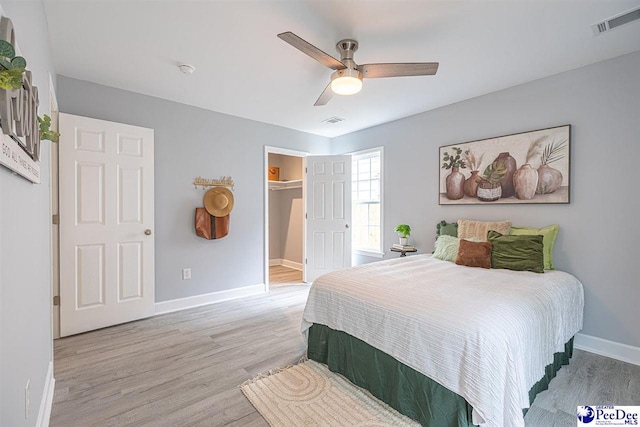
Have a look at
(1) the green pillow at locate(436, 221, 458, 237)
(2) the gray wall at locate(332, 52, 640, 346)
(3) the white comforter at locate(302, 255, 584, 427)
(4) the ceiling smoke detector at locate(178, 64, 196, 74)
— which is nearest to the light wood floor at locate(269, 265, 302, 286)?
(1) the green pillow at locate(436, 221, 458, 237)

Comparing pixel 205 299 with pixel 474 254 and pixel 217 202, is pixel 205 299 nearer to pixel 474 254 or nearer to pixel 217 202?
pixel 217 202

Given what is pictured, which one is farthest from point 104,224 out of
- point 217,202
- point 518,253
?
point 518,253

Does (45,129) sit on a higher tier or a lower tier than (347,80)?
lower

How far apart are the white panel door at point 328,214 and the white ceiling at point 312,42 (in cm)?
162

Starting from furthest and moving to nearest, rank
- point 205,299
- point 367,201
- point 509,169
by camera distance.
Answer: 1. point 367,201
2. point 205,299
3. point 509,169

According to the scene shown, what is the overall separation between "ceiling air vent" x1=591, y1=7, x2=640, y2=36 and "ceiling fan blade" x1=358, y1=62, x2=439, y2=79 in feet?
3.92

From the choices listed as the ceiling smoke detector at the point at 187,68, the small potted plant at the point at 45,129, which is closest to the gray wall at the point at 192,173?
the ceiling smoke detector at the point at 187,68

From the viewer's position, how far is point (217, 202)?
12.4 feet

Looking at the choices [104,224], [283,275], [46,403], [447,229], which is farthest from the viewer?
[283,275]

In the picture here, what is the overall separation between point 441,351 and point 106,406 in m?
2.11

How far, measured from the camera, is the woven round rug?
5.60 ft

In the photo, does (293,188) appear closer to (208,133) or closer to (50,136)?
(208,133)

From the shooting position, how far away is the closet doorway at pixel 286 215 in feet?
19.8

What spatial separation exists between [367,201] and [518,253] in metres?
2.45
